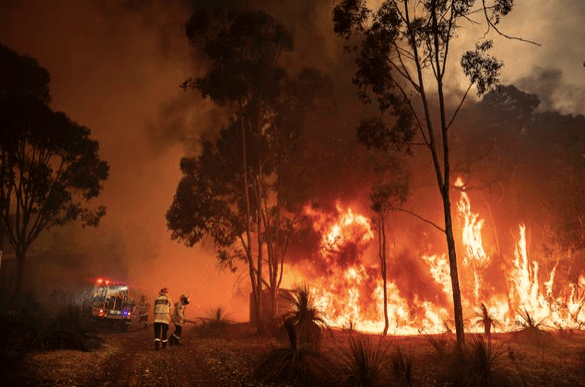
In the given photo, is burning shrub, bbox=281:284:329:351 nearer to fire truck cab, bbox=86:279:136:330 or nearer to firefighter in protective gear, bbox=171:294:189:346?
firefighter in protective gear, bbox=171:294:189:346

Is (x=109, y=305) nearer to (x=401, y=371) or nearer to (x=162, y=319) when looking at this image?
(x=162, y=319)

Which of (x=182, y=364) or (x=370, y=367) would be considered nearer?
(x=370, y=367)

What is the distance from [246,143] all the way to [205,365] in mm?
15153

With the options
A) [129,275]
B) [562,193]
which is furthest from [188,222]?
[129,275]

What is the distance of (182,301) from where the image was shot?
14891 millimetres

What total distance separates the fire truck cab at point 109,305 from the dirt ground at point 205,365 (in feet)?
26.1

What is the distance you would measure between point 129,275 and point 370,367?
150 ft

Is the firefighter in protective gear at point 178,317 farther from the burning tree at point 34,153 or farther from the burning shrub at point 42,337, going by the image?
the burning tree at point 34,153

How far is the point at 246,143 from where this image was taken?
24422 mm

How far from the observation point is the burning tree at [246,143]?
73.6ft

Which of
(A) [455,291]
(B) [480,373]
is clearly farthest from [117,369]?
(A) [455,291]


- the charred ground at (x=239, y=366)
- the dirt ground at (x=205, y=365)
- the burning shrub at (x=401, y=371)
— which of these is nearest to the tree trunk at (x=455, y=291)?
the charred ground at (x=239, y=366)

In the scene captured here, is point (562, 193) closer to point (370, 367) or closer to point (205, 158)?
point (205, 158)

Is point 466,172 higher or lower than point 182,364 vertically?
higher
